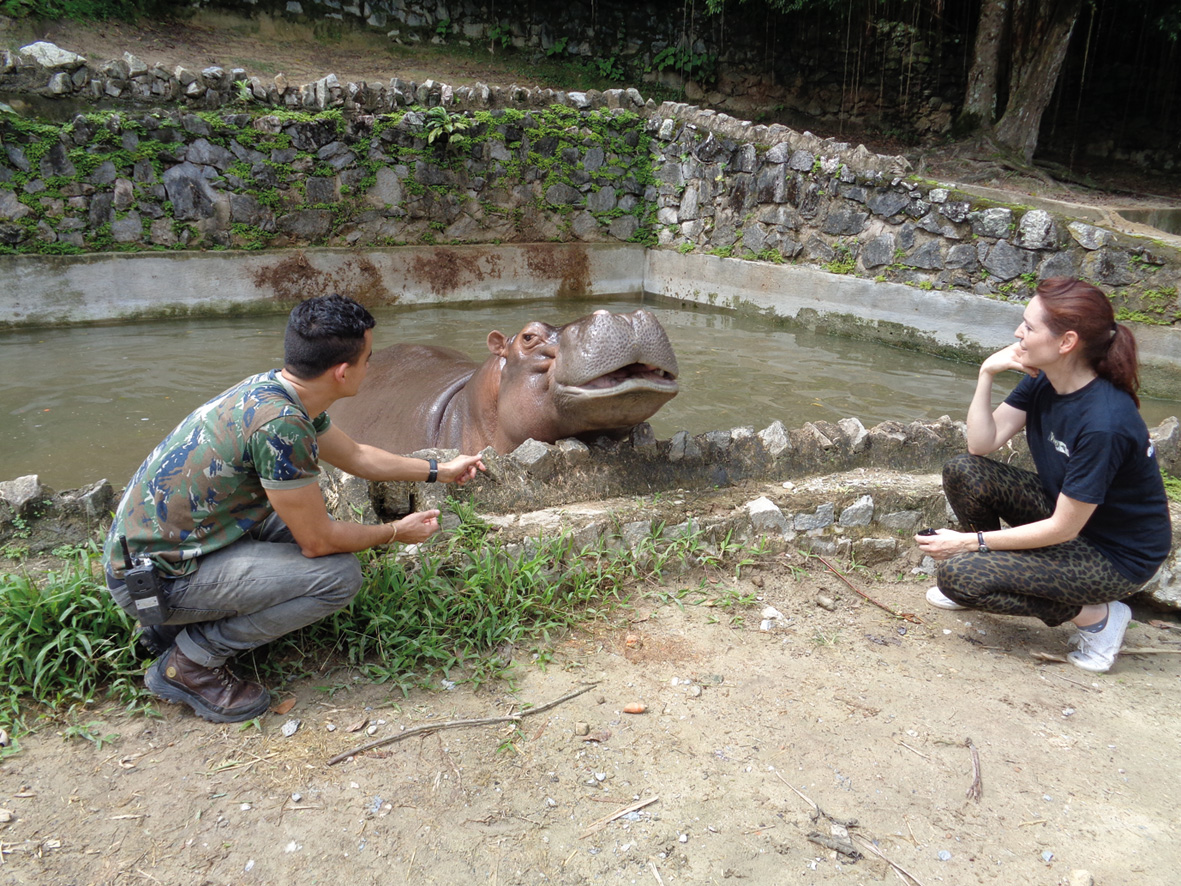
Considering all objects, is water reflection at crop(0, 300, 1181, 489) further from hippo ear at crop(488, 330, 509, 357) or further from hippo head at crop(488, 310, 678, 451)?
hippo head at crop(488, 310, 678, 451)

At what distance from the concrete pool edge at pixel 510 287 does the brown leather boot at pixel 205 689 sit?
6.74m

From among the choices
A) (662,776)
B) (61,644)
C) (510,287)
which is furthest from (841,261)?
(61,644)

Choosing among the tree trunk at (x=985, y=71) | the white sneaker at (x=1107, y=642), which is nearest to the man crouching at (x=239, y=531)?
the white sneaker at (x=1107, y=642)

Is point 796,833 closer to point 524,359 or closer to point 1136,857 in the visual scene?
point 1136,857

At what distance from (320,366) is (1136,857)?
2.36 meters

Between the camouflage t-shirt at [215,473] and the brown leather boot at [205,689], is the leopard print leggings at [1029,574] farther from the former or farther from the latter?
the brown leather boot at [205,689]

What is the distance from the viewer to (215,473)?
223cm

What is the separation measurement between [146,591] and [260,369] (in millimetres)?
4905

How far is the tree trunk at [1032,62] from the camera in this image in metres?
11.4

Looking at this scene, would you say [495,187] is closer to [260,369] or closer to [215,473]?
[260,369]

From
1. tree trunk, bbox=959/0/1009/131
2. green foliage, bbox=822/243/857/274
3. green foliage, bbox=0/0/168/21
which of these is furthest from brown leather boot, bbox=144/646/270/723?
tree trunk, bbox=959/0/1009/131

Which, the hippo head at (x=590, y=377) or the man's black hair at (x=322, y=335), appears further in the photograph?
the hippo head at (x=590, y=377)

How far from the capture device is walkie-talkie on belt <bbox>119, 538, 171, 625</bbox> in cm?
220

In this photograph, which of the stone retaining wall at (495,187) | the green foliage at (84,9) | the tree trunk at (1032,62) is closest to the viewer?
the stone retaining wall at (495,187)
